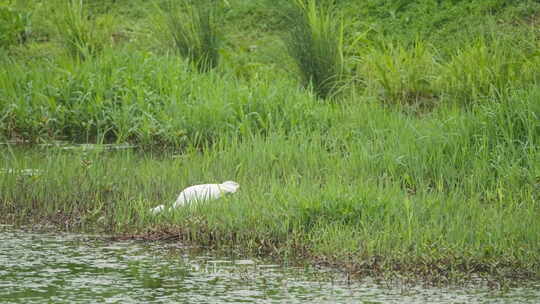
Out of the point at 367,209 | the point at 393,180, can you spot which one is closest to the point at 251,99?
the point at 393,180

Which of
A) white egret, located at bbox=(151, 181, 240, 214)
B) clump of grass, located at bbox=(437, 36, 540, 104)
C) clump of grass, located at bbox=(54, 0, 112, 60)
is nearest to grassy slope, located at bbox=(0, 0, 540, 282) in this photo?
clump of grass, located at bbox=(437, 36, 540, 104)

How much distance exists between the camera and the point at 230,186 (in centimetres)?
635

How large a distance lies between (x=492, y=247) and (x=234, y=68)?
5299 millimetres

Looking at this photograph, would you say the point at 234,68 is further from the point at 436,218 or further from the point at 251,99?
the point at 436,218

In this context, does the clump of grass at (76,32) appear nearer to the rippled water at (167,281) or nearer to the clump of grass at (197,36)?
the clump of grass at (197,36)

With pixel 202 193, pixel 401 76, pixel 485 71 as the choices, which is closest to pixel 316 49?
pixel 401 76

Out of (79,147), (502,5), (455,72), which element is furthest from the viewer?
(502,5)

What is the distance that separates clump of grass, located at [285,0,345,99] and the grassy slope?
214 millimetres

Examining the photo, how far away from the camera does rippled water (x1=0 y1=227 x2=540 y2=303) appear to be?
4.59 metres

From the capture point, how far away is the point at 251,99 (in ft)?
27.9

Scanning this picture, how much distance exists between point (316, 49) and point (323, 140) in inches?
66.0

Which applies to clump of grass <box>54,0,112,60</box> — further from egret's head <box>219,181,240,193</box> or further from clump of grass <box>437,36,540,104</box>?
egret's head <box>219,181,240,193</box>

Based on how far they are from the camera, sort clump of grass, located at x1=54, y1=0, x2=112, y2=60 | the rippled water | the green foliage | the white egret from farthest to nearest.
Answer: the green foliage → clump of grass, located at x1=54, y1=0, x2=112, y2=60 → the white egret → the rippled water

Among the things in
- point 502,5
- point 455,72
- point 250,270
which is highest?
point 502,5
